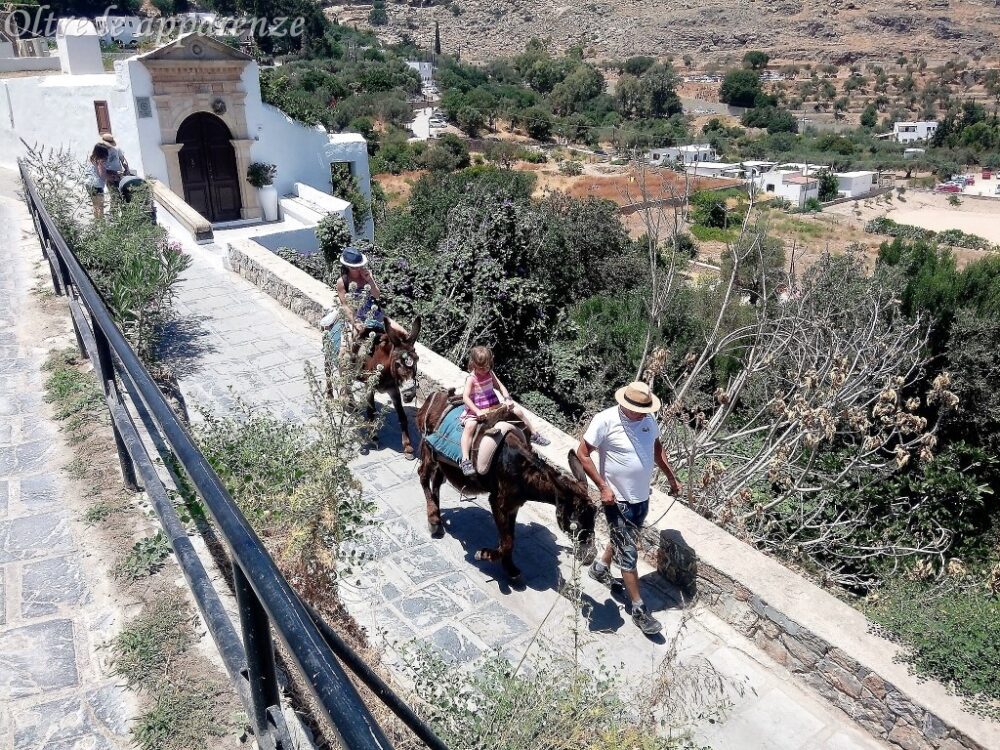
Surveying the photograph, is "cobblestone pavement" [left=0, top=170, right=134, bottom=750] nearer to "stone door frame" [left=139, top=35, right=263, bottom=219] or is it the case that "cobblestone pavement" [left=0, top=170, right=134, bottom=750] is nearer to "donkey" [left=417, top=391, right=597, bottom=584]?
"donkey" [left=417, top=391, right=597, bottom=584]

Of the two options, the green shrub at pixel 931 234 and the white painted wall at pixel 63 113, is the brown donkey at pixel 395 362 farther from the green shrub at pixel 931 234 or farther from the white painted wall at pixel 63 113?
the green shrub at pixel 931 234

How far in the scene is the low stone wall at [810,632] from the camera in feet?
13.9

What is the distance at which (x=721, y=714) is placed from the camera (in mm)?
4465

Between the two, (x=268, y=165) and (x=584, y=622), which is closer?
(x=584, y=622)

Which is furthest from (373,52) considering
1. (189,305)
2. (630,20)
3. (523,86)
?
(189,305)

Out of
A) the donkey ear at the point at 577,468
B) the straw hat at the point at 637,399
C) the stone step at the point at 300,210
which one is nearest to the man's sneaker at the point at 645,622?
the donkey ear at the point at 577,468

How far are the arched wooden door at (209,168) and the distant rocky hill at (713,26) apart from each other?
9844 centimetres

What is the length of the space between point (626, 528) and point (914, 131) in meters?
85.0

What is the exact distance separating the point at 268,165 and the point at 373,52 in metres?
71.9

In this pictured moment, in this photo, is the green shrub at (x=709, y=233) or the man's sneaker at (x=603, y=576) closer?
the man's sneaker at (x=603, y=576)

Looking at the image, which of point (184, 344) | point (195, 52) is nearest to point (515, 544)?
point (184, 344)

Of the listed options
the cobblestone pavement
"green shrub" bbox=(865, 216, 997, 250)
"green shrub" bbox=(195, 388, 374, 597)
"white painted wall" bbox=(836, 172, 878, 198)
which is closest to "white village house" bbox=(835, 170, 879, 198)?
"white painted wall" bbox=(836, 172, 878, 198)

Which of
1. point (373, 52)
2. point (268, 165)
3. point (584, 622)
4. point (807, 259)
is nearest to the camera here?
point (584, 622)

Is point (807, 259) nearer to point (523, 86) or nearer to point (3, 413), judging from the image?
point (3, 413)
